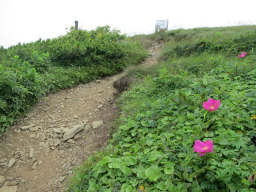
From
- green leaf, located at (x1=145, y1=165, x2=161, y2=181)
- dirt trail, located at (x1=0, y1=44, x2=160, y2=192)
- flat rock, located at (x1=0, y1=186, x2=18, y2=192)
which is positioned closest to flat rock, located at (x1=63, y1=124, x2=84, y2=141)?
dirt trail, located at (x1=0, y1=44, x2=160, y2=192)

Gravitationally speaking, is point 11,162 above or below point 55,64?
below

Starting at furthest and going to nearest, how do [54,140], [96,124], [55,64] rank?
1. [55,64]
2. [96,124]
3. [54,140]

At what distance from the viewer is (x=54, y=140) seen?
13.5 ft

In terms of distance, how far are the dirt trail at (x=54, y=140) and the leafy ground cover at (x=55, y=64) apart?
359 millimetres

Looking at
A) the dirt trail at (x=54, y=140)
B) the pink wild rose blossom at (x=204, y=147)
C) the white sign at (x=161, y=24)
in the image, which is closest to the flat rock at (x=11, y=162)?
the dirt trail at (x=54, y=140)

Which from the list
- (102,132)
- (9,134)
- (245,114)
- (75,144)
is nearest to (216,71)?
(245,114)

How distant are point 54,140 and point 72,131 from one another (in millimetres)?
387

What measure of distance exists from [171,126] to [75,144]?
2.09 meters

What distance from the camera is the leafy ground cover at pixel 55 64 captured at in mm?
4172

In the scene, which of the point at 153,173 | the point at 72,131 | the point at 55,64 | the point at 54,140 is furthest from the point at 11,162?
the point at 55,64

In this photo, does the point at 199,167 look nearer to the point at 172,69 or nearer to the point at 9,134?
the point at 172,69

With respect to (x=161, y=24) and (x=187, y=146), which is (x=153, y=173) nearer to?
(x=187, y=146)

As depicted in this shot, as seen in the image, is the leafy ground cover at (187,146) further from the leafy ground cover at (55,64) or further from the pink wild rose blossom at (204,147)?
the leafy ground cover at (55,64)

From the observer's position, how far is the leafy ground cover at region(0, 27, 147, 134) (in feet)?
13.7
